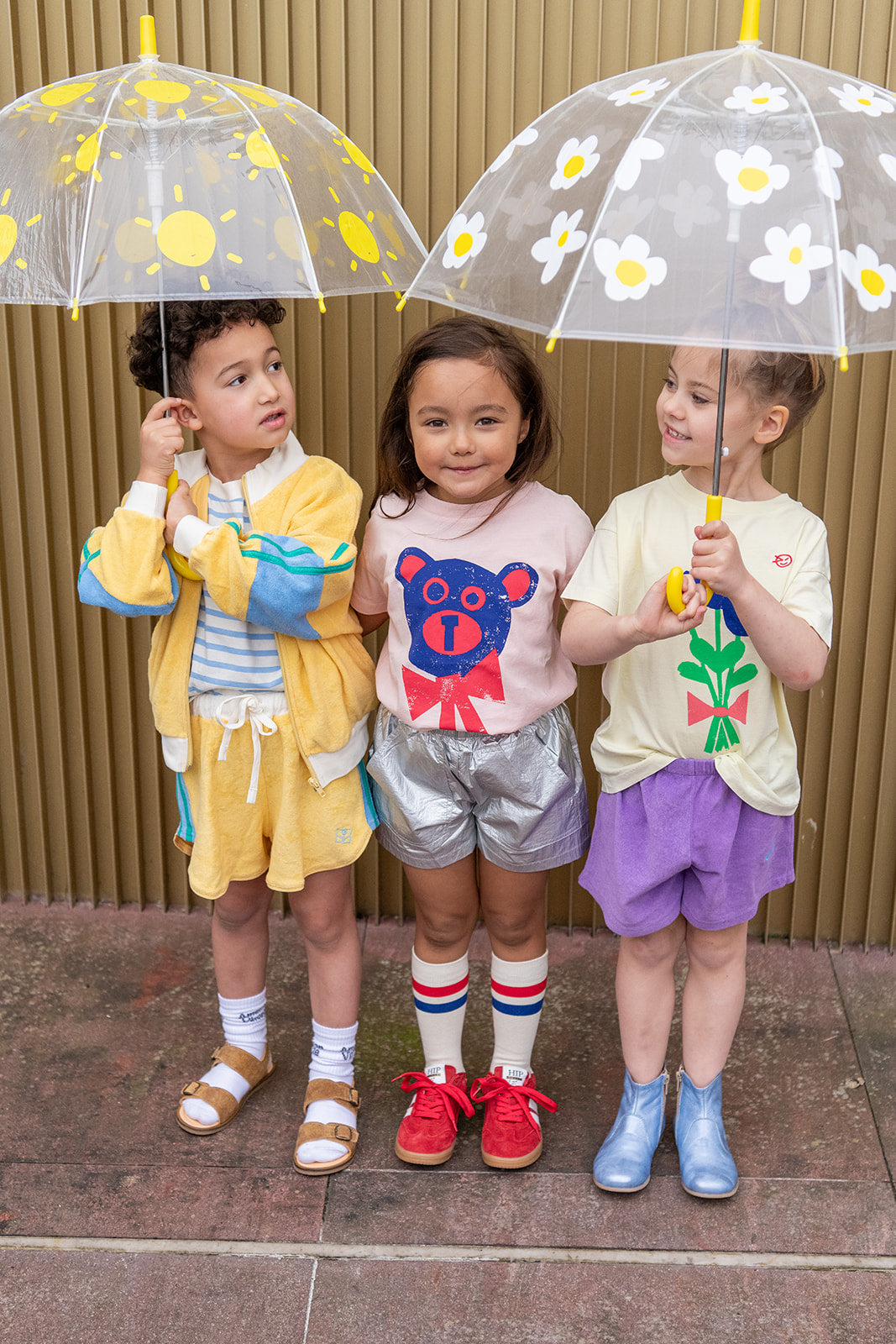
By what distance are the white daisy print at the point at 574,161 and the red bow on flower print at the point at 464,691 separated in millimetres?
827

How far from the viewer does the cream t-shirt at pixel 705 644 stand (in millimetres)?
2174

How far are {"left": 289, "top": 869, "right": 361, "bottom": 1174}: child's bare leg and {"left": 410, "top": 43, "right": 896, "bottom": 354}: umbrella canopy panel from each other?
1274 mm

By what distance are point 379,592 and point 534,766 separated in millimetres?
454

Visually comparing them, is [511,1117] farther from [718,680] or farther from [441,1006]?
[718,680]

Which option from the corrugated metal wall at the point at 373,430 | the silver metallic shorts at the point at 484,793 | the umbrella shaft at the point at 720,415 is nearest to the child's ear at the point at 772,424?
the umbrella shaft at the point at 720,415

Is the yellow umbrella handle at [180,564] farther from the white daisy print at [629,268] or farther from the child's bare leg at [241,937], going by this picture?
the white daisy print at [629,268]

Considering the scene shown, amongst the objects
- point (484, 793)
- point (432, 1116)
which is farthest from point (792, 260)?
point (432, 1116)

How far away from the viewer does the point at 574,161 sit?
191cm

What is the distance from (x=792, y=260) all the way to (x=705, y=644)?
73cm

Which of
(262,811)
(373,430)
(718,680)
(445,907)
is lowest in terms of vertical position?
(445,907)

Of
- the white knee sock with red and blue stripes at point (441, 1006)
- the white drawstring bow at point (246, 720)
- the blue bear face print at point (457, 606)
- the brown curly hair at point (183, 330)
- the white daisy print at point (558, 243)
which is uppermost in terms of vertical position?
the white daisy print at point (558, 243)

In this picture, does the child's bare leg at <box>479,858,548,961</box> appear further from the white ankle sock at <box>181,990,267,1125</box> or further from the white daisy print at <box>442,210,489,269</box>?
the white daisy print at <box>442,210,489,269</box>

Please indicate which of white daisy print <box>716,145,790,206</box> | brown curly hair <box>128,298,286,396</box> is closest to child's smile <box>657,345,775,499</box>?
white daisy print <box>716,145,790,206</box>

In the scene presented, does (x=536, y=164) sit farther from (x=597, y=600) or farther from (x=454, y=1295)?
(x=454, y=1295)
